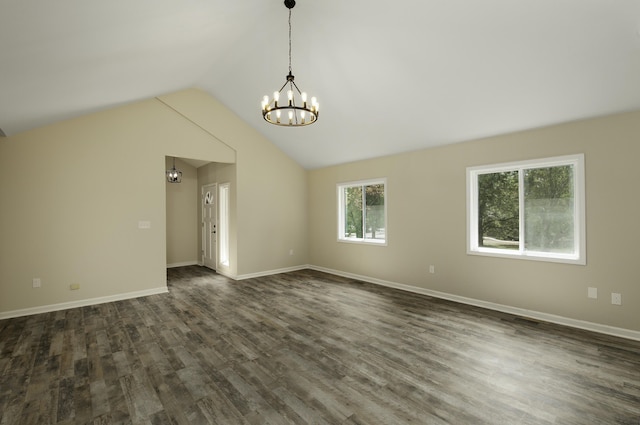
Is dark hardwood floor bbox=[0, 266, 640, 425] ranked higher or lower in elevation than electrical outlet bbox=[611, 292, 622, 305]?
lower

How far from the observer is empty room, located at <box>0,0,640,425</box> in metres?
2.38

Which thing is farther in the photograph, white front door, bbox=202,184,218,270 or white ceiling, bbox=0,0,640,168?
white front door, bbox=202,184,218,270

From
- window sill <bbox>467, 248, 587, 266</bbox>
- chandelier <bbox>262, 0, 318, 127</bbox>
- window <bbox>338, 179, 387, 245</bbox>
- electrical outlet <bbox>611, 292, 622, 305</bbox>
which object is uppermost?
chandelier <bbox>262, 0, 318, 127</bbox>

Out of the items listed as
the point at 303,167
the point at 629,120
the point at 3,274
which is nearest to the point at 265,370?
the point at 3,274

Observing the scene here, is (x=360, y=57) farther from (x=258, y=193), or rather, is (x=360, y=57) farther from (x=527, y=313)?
(x=527, y=313)

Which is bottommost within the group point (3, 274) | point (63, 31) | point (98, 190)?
point (3, 274)

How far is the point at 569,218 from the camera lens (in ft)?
12.7

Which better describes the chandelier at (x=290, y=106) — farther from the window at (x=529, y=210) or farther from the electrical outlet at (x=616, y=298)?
the electrical outlet at (x=616, y=298)

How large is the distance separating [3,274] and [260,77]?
461 cm

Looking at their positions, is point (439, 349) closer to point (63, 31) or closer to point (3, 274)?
point (63, 31)

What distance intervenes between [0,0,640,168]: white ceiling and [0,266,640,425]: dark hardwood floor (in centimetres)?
259

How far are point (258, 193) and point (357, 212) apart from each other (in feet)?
7.26

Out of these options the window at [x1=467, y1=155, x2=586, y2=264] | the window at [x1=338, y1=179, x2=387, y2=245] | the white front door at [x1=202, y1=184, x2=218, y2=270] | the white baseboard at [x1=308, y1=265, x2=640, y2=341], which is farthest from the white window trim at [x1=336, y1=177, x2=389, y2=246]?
the white front door at [x1=202, y1=184, x2=218, y2=270]

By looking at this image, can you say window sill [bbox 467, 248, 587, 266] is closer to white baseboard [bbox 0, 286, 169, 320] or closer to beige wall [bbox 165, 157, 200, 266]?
white baseboard [bbox 0, 286, 169, 320]
